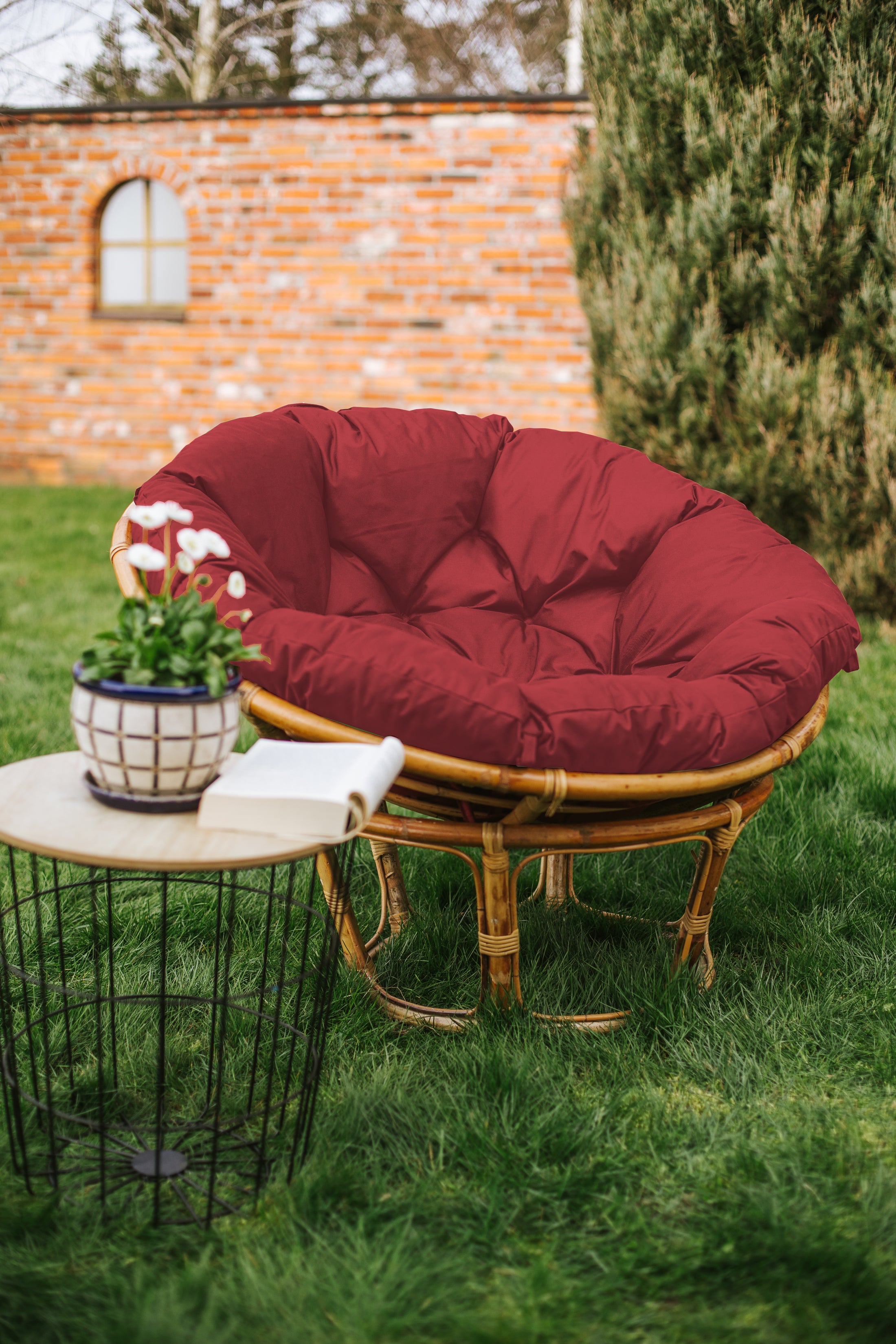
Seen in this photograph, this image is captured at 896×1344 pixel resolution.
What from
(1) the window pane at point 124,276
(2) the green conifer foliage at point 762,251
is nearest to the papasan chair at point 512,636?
(2) the green conifer foliage at point 762,251

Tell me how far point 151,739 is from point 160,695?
5 cm

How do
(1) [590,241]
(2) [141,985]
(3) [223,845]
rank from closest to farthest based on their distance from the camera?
(3) [223,845]
(2) [141,985]
(1) [590,241]

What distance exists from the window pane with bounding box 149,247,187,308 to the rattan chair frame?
17.3 ft

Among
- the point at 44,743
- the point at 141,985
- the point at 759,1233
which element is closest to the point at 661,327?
the point at 44,743

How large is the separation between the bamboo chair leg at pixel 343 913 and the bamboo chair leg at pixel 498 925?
0.22 meters

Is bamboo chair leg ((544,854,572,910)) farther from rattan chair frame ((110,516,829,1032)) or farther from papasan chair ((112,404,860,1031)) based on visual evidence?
rattan chair frame ((110,516,829,1032))

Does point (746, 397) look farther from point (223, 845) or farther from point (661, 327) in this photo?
point (223, 845)

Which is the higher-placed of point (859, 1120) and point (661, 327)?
point (661, 327)

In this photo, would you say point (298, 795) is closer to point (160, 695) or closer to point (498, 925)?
point (160, 695)

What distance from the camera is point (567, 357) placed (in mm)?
5738

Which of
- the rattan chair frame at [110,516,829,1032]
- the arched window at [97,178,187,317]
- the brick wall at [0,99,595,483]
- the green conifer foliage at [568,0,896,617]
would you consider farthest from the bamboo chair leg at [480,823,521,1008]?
the arched window at [97,178,187,317]

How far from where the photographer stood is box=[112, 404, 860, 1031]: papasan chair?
4.72 feet

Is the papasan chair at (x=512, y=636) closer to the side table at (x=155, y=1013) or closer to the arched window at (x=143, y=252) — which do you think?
the side table at (x=155, y=1013)

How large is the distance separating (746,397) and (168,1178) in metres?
3.22
